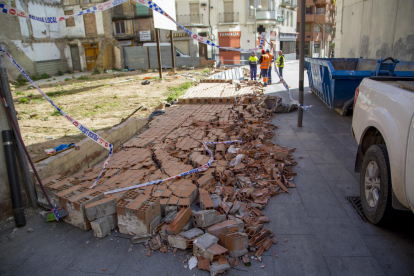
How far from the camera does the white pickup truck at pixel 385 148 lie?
2.79 m

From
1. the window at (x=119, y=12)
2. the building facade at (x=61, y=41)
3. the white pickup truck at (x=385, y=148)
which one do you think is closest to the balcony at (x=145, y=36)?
the window at (x=119, y=12)

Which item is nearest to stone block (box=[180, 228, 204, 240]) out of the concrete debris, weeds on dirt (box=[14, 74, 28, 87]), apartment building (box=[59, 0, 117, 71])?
the concrete debris

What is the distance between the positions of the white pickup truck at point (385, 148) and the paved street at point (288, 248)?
1.12ft

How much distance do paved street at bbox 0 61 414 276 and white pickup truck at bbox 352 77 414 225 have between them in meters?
0.34

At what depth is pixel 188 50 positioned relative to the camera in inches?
1597

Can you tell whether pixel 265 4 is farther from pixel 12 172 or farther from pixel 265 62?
pixel 12 172

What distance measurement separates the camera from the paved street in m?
3.00

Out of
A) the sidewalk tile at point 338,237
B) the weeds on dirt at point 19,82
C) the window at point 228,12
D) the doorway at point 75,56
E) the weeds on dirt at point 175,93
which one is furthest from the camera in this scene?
the window at point 228,12

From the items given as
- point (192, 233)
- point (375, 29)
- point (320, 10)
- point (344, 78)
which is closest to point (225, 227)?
point (192, 233)

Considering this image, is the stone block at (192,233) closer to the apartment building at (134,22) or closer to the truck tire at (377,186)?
A: the truck tire at (377,186)

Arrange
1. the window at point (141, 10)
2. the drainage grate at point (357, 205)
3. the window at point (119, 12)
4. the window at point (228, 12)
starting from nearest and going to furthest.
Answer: the drainage grate at point (357, 205), the window at point (141, 10), the window at point (119, 12), the window at point (228, 12)

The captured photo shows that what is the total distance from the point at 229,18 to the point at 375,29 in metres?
32.4

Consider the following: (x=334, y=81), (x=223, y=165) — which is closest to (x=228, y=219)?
(x=223, y=165)

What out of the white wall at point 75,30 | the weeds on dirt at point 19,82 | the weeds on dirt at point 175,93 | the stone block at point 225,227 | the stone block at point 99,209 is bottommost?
the stone block at point 225,227
